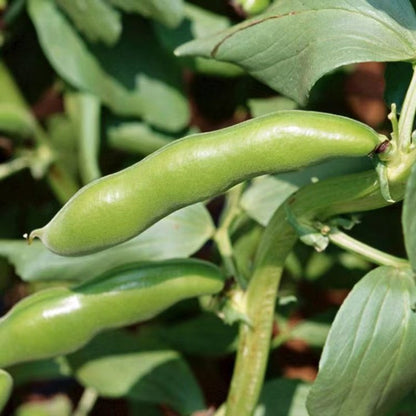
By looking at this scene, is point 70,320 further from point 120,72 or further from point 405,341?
point 120,72

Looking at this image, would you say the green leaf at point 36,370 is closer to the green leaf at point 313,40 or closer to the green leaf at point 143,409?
the green leaf at point 143,409

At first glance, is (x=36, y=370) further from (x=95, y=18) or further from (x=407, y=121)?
(x=407, y=121)

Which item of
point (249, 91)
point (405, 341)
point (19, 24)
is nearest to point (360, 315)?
point (405, 341)

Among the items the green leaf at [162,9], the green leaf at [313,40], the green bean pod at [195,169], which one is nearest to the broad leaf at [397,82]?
the green leaf at [313,40]

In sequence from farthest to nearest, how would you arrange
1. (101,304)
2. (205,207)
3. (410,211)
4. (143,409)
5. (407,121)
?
(143,409), (205,207), (101,304), (407,121), (410,211)

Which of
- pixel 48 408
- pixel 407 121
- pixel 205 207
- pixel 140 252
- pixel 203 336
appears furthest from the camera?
pixel 48 408

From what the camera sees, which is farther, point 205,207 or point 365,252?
point 205,207

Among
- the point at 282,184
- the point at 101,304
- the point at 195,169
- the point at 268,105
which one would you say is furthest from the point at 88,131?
the point at 195,169
